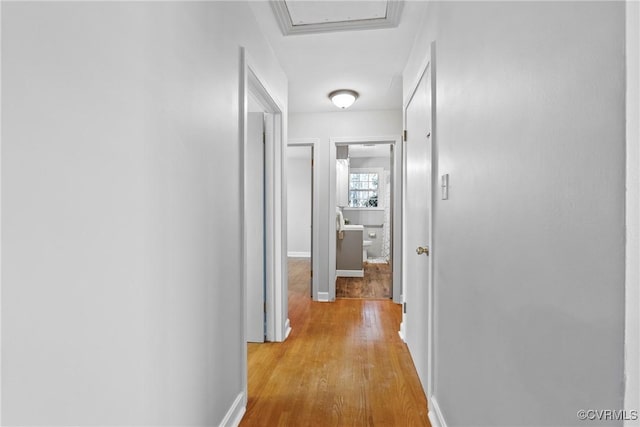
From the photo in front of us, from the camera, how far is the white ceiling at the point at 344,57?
210cm

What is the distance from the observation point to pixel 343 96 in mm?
3295

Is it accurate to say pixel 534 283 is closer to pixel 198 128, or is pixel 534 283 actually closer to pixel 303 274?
pixel 198 128

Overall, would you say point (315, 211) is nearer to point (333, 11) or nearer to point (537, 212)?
point (333, 11)

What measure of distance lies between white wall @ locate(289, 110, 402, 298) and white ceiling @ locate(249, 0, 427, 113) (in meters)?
0.29

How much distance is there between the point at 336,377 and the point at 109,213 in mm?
1863

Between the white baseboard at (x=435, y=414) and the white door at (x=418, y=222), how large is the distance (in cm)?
19

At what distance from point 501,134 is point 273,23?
1.76m

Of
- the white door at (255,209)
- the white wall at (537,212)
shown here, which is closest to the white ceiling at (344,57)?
the white door at (255,209)

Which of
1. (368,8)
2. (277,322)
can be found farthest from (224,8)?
(277,322)

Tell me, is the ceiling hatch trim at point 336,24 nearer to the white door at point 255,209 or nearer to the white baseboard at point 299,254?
the white door at point 255,209

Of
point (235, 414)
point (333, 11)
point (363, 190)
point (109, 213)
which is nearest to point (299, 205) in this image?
point (363, 190)

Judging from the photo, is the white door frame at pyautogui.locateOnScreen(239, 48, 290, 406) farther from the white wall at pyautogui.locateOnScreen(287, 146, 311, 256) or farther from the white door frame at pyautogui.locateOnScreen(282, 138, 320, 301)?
the white wall at pyautogui.locateOnScreen(287, 146, 311, 256)

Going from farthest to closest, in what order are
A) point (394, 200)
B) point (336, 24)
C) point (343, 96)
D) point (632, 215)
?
point (394, 200) → point (343, 96) → point (336, 24) → point (632, 215)

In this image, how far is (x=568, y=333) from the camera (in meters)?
0.65
